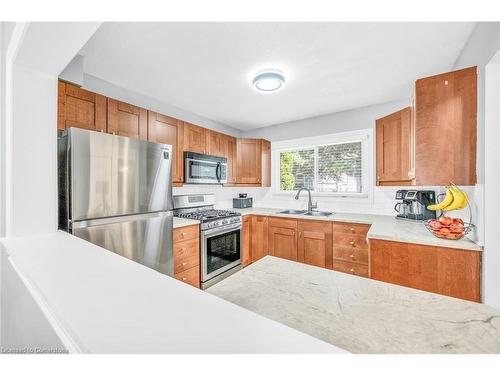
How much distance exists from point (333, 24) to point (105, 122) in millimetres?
1969

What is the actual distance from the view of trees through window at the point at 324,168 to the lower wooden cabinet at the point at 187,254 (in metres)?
1.90

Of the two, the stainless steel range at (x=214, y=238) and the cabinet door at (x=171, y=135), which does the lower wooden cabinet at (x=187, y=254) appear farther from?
the cabinet door at (x=171, y=135)

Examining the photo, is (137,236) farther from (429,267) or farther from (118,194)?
(429,267)

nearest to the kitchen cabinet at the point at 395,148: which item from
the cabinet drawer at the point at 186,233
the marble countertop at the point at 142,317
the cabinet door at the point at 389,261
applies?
the cabinet door at the point at 389,261

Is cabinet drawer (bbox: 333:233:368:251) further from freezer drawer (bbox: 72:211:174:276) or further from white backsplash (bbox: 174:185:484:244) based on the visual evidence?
freezer drawer (bbox: 72:211:174:276)

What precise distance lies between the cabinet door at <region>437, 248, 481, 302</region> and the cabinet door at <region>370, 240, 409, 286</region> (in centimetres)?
20

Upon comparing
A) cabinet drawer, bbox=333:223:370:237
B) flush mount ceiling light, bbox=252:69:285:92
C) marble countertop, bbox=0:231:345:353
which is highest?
flush mount ceiling light, bbox=252:69:285:92

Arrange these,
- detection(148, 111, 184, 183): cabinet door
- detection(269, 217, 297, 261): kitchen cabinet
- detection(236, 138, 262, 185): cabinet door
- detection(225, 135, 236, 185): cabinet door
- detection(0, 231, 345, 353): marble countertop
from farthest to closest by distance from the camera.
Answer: detection(236, 138, 262, 185): cabinet door, detection(225, 135, 236, 185): cabinet door, detection(269, 217, 297, 261): kitchen cabinet, detection(148, 111, 184, 183): cabinet door, detection(0, 231, 345, 353): marble countertop

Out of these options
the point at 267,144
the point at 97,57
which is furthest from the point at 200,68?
the point at 267,144

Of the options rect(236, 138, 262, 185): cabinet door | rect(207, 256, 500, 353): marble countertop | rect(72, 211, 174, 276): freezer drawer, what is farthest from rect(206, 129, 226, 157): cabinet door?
rect(207, 256, 500, 353): marble countertop

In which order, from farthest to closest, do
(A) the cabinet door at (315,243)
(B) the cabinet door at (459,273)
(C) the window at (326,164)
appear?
1. (C) the window at (326,164)
2. (A) the cabinet door at (315,243)
3. (B) the cabinet door at (459,273)

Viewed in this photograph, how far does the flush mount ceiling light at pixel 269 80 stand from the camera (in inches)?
79.7

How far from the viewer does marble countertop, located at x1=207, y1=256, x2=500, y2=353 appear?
0.49 m
